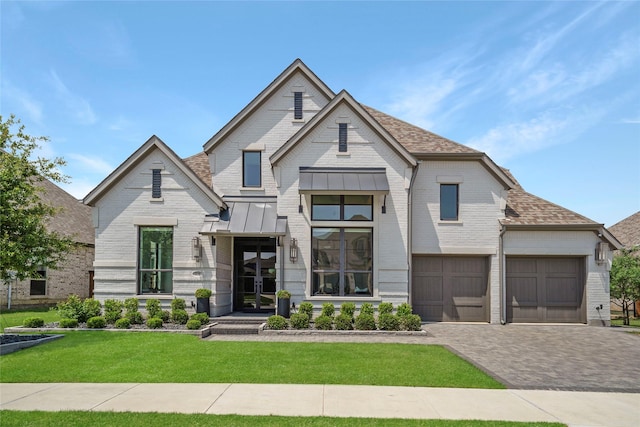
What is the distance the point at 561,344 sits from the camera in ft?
45.6

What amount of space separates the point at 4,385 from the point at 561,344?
46.7 ft

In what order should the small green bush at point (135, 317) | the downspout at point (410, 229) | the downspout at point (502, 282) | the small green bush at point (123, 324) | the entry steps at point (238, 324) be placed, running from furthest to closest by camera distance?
the downspout at point (502, 282) → the downspout at point (410, 229) → the small green bush at point (135, 317) → the small green bush at point (123, 324) → the entry steps at point (238, 324)

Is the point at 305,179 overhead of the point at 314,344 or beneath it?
overhead

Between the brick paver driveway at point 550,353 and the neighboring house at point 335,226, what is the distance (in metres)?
1.84

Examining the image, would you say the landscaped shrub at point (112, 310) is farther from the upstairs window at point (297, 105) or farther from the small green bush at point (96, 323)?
the upstairs window at point (297, 105)

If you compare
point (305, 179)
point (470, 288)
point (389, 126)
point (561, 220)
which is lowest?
point (470, 288)

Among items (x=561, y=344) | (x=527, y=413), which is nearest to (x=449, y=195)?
(x=561, y=344)

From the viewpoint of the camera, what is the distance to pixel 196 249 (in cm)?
1747

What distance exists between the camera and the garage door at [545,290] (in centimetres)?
1894

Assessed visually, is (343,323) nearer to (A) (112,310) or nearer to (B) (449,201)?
(B) (449,201)

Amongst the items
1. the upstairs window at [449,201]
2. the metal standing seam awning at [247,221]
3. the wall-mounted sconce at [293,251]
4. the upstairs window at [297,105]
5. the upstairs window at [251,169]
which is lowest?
the wall-mounted sconce at [293,251]

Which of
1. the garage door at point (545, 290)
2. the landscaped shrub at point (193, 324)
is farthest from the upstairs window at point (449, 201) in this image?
the landscaped shrub at point (193, 324)

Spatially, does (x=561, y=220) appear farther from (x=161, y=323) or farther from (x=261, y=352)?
(x=161, y=323)

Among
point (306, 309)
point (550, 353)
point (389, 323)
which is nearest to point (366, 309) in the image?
point (389, 323)
